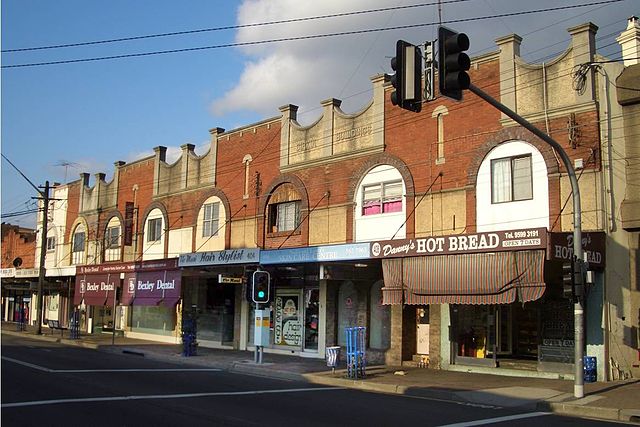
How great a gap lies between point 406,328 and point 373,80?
885cm

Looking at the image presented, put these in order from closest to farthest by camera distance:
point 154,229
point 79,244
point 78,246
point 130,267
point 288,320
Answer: point 288,320 → point 130,267 → point 154,229 → point 79,244 → point 78,246

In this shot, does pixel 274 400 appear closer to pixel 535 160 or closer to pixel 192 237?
pixel 535 160

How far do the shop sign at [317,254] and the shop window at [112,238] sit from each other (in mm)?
16393

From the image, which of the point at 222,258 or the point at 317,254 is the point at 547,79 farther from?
the point at 222,258

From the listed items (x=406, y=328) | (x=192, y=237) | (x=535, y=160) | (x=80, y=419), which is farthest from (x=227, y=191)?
(x=80, y=419)

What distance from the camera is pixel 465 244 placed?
1734cm

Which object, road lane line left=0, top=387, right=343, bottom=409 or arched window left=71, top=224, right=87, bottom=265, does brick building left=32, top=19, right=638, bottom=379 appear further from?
arched window left=71, top=224, right=87, bottom=265

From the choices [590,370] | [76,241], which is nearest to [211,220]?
[76,241]

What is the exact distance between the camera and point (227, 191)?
96.1ft

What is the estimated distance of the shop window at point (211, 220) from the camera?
29953mm

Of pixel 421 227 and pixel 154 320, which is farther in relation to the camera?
pixel 154 320

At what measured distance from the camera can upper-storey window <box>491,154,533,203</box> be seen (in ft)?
60.9

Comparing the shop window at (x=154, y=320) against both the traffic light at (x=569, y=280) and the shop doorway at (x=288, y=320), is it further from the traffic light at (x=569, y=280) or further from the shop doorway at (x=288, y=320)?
the traffic light at (x=569, y=280)

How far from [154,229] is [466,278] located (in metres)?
21.3
